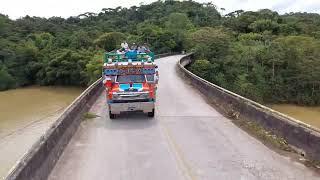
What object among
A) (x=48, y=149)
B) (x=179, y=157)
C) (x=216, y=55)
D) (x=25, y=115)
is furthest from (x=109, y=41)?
(x=48, y=149)

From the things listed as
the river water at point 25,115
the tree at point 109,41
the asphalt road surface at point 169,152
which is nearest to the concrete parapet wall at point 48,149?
the asphalt road surface at point 169,152

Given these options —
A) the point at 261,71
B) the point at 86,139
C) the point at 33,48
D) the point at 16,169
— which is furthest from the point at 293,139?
the point at 33,48

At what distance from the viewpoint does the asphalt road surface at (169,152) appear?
11.0m

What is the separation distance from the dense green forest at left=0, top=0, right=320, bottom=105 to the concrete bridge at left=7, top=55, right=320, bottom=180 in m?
33.9

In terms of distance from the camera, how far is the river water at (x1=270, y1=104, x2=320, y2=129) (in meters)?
45.1

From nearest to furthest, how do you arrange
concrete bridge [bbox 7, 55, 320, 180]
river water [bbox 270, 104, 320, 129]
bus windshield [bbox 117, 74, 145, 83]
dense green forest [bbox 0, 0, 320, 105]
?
concrete bridge [bbox 7, 55, 320, 180]
bus windshield [bbox 117, 74, 145, 83]
river water [bbox 270, 104, 320, 129]
dense green forest [bbox 0, 0, 320, 105]

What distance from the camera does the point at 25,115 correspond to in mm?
48312

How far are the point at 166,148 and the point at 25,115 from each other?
37679mm

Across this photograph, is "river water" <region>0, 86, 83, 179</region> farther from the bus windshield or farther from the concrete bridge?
the bus windshield

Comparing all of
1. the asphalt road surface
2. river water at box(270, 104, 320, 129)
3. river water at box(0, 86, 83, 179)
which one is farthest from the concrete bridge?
river water at box(270, 104, 320, 129)

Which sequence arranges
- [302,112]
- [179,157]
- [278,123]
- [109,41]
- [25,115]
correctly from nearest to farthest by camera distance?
[179,157]
[278,123]
[25,115]
[302,112]
[109,41]

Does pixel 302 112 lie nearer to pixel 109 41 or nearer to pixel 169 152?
pixel 169 152

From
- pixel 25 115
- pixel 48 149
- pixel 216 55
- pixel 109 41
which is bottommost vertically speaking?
pixel 25 115

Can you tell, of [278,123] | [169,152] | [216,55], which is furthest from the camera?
[216,55]
